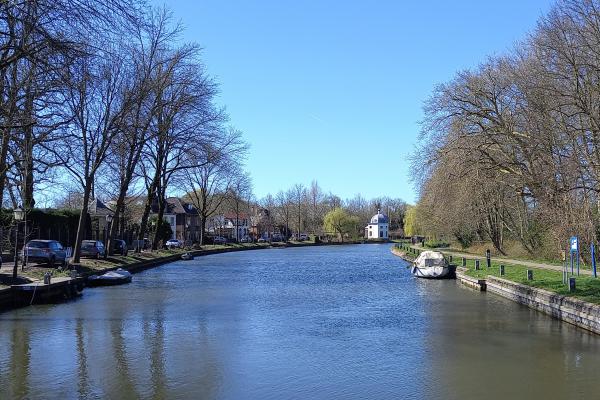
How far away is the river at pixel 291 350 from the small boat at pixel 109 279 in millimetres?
4962

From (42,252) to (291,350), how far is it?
66.4ft

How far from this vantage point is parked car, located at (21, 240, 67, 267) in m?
29.8

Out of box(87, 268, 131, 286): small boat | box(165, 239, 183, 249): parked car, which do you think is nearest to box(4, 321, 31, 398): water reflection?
box(87, 268, 131, 286): small boat

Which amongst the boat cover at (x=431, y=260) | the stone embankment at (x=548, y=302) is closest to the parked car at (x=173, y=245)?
the boat cover at (x=431, y=260)

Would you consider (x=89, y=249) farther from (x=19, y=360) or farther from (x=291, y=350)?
(x=291, y=350)

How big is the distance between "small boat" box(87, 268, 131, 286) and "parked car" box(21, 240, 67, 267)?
243 centimetres

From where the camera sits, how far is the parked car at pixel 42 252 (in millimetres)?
29844

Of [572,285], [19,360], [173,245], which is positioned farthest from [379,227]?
[19,360]

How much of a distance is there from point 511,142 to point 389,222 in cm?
12400

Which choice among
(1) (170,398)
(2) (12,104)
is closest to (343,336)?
(1) (170,398)

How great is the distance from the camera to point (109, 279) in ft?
99.7

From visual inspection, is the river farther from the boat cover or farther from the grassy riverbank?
the boat cover

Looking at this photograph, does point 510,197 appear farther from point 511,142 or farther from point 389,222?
point 389,222

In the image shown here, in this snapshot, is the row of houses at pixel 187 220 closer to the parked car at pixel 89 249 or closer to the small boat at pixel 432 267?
the parked car at pixel 89 249
